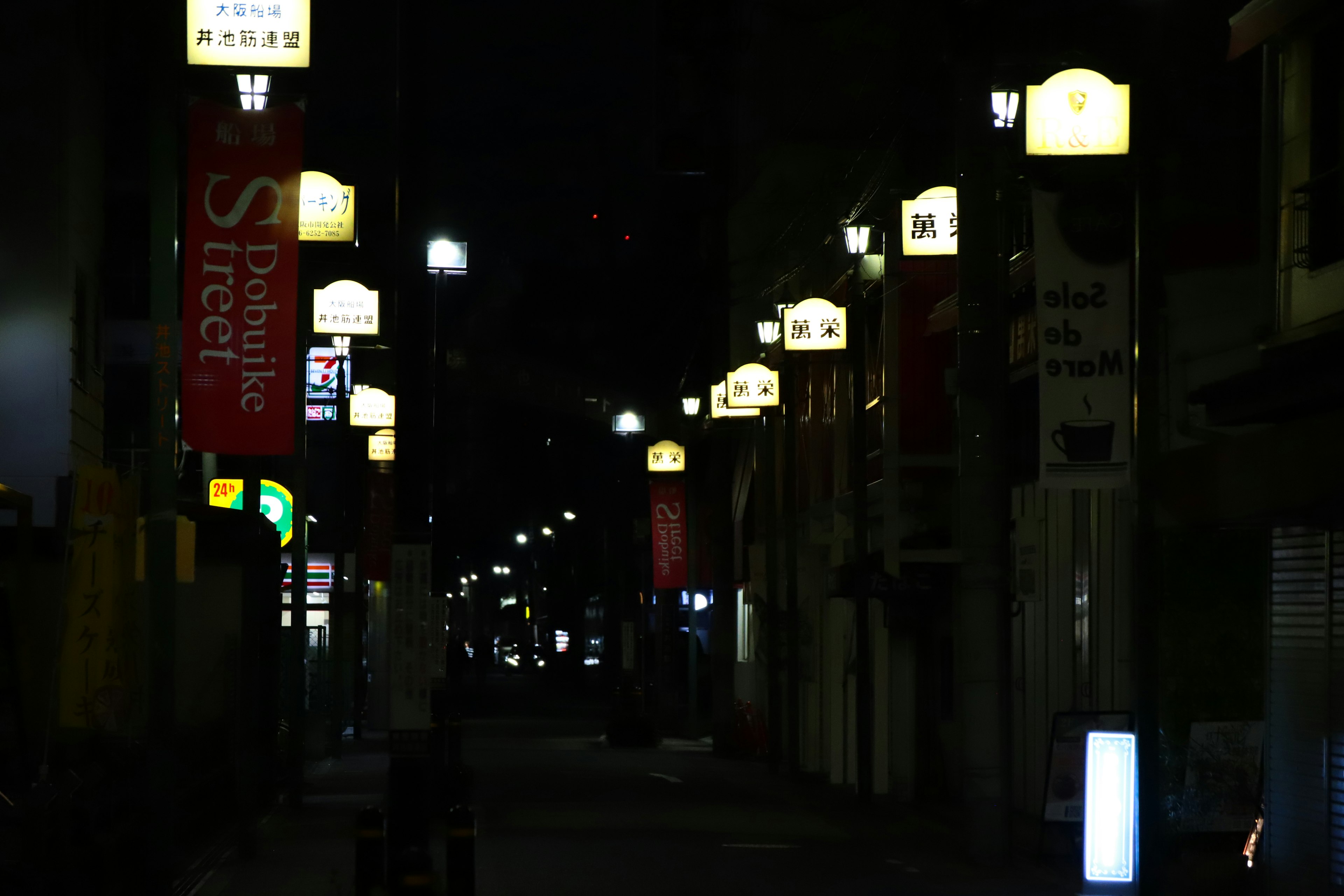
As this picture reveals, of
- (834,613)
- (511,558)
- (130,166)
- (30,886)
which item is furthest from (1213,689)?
(511,558)

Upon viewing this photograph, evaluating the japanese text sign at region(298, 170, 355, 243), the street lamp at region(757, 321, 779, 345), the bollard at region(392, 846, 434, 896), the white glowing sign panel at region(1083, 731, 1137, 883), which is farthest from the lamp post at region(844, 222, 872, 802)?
the bollard at region(392, 846, 434, 896)

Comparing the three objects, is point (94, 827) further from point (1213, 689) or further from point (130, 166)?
point (130, 166)

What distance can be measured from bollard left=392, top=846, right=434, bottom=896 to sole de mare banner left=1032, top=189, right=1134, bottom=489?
18.0 ft

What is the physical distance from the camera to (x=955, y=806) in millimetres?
23047

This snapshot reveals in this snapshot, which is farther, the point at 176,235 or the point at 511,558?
the point at 511,558

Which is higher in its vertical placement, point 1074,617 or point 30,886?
point 1074,617

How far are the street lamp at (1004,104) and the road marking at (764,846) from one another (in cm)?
792

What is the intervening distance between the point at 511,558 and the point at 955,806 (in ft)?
303

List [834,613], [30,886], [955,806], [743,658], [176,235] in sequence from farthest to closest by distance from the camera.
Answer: [743,658] < [834,613] < [955,806] < [30,886] < [176,235]

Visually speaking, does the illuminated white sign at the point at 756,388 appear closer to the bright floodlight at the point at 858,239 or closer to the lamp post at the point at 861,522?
the lamp post at the point at 861,522

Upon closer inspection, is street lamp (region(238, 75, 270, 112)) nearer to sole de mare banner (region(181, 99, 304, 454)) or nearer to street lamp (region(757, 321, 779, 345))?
sole de mare banner (region(181, 99, 304, 454))

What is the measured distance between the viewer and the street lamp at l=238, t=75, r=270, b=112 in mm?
11688

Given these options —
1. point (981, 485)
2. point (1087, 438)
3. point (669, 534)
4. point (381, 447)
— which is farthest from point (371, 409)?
point (1087, 438)

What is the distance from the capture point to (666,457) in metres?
37.7
